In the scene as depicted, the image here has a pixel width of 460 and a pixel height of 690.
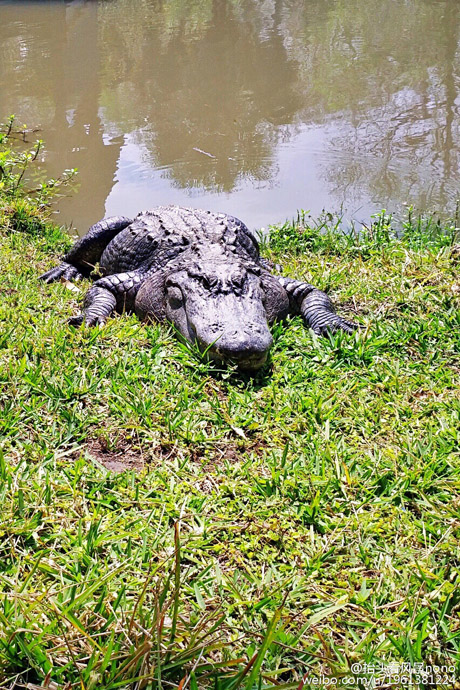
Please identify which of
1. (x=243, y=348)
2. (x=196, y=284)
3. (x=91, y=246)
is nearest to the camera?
(x=243, y=348)

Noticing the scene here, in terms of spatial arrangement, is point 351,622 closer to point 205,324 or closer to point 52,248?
point 205,324

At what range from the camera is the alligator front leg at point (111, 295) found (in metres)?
4.23

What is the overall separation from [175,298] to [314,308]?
1017 mm

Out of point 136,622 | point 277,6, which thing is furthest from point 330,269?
point 277,6

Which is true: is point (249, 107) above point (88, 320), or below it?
above

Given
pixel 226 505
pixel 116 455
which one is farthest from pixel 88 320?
pixel 226 505

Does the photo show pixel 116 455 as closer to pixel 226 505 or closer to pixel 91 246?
pixel 226 505

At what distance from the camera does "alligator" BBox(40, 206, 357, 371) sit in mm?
3584

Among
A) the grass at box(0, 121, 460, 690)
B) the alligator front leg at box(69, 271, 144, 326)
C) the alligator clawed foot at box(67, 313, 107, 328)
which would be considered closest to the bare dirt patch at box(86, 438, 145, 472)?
the grass at box(0, 121, 460, 690)

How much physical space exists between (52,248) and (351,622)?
5.03 metres

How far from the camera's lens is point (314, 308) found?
4234mm

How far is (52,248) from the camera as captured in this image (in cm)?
601

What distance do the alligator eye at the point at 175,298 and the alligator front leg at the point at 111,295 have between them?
43 cm

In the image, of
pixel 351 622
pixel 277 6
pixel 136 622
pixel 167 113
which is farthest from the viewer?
pixel 277 6
